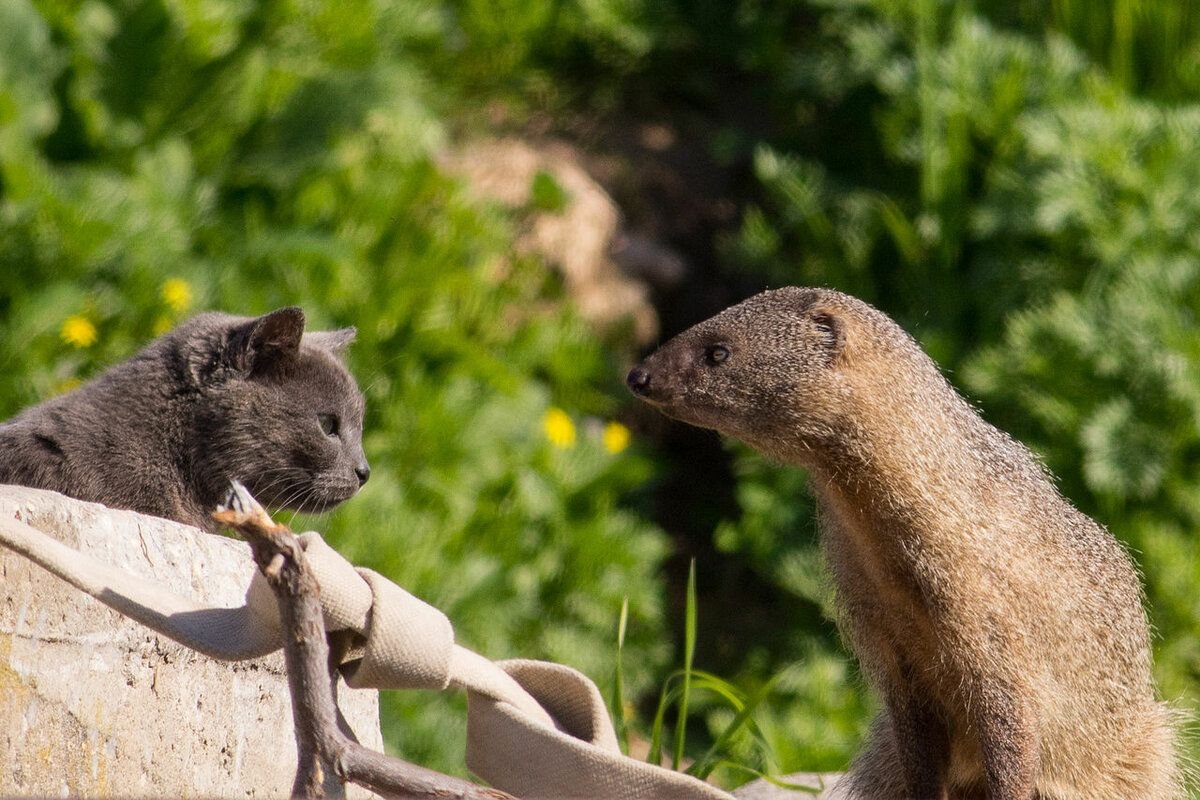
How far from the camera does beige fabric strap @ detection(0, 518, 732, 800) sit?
207 centimetres

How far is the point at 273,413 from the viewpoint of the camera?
12.4ft

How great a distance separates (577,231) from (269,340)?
13.7 ft

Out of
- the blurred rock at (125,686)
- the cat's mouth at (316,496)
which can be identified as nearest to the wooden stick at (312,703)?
the blurred rock at (125,686)

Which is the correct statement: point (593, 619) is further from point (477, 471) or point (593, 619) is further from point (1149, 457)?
point (1149, 457)

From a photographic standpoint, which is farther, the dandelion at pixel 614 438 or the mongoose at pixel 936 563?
the dandelion at pixel 614 438

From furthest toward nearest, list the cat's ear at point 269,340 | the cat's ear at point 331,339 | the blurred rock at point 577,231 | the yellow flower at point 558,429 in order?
the blurred rock at point 577,231
the yellow flower at point 558,429
the cat's ear at point 331,339
the cat's ear at point 269,340

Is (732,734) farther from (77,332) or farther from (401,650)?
(77,332)

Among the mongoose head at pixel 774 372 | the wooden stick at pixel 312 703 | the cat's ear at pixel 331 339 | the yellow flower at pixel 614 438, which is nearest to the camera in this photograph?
the wooden stick at pixel 312 703

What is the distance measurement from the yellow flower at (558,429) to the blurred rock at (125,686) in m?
4.03

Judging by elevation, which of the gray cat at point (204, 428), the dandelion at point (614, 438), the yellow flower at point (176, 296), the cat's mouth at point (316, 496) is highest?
the gray cat at point (204, 428)

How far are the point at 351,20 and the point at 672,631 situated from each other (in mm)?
3384

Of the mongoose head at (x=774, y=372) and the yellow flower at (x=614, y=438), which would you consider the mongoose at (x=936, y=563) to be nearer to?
the mongoose head at (x=774, y=372)

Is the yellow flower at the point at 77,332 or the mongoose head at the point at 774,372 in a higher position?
the mongoose head at the point at 774,372

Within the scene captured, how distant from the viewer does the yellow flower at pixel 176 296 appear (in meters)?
5.70
